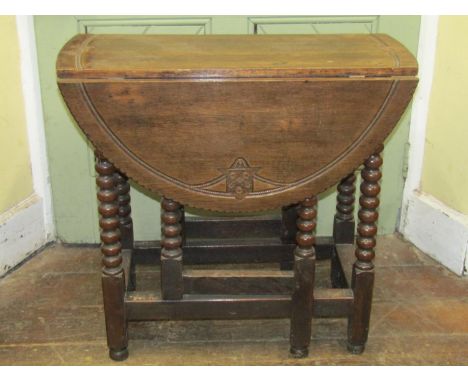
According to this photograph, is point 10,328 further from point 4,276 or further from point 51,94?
point 51,94

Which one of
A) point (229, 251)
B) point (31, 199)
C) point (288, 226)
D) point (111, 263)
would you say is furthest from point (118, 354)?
point (31, 199)

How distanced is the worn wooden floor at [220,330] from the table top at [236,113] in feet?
1.73

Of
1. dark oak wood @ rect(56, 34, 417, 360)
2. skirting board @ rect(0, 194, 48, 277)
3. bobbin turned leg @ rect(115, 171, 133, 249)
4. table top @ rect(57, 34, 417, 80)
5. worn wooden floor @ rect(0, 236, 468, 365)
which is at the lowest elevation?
worn wooden floor @ rect(0, 236, 468, 365)

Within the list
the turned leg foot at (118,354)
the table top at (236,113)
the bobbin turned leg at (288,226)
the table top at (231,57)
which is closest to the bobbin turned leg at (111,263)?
the turned leg foot at (118,354)

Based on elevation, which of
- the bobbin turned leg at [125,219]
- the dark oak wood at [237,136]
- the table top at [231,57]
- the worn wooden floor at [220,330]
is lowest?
the worn wooden floor at [220,330]

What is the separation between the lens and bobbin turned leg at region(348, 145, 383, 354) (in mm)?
1814

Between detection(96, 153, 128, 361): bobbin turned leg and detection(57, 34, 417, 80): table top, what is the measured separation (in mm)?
272

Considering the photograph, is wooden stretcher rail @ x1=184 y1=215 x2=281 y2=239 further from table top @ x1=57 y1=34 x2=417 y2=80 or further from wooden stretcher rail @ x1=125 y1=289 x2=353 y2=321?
table top @ x1=57 y1=34 x2=417 y2=80

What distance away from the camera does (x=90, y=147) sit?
249 centimetres

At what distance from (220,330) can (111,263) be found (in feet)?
1.56

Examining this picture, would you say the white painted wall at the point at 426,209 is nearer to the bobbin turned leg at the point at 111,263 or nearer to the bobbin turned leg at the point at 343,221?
the bobbin turned leg at the point at 343,221

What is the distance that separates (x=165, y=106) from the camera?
163cm

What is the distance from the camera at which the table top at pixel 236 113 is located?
161 centimetres

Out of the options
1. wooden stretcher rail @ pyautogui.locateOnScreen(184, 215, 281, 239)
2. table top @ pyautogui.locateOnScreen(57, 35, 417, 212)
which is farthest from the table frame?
wooden stretcher rail @ pyautogui.locateOnScreen(184, 215, 281, 239)
